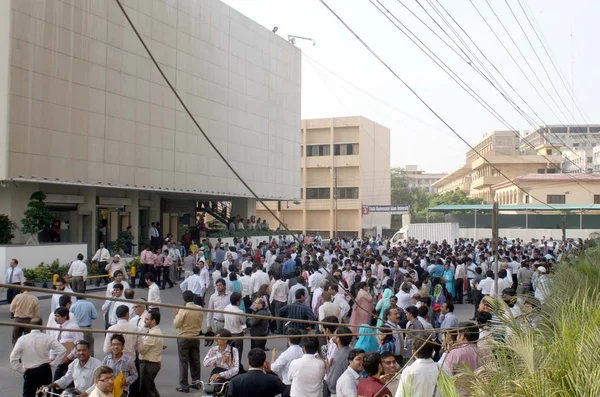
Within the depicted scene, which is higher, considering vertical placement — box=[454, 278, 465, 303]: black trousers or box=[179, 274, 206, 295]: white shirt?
box=[179, 274, 206, 295]: white shirt

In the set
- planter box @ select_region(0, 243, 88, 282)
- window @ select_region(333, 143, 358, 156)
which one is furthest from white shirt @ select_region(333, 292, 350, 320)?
window @ select_region(333, 143, 358, 156)

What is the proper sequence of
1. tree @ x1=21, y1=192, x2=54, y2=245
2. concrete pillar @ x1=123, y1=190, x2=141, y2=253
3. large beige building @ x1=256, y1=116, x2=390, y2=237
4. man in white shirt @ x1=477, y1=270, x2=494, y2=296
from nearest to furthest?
1. man in white shirt @ x1=477, y1=270, x2=494, y2=296
2. tree @ x1=21, y1=192, x2=54, y2=245
3. concrete pillar @ x1=123, y1=190, x2=141, y2=253
4. large beige building @ x1=256, y1=116, x2=390, y2=237

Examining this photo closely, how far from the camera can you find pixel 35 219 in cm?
2316

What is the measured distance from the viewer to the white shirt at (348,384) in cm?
639

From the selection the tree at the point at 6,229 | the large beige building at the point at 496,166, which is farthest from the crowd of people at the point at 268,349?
the large beige building at the point at 496,166

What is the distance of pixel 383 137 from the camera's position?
65.6 m

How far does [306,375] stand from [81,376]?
2.61 meters

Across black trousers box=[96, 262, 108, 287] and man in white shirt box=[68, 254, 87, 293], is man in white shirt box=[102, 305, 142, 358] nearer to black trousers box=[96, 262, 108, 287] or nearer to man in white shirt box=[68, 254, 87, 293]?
man in white shirt box=[68, 254, 87, 293]

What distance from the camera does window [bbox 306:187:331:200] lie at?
61656 millimetres

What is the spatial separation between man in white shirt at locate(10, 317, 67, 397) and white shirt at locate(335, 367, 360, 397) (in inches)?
147

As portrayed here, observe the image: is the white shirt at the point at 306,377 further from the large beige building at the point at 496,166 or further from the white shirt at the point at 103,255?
the large beige building at the point at 496,166

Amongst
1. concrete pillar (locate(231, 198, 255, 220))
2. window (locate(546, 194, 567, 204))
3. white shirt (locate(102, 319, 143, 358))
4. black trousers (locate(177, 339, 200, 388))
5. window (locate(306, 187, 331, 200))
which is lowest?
black trousers (locate(177, 339, 200, 388))

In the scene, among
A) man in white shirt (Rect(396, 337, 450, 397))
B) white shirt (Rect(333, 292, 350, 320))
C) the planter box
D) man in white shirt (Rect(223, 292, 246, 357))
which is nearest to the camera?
man in white shirt (Rect(396, 337, 450, 397))

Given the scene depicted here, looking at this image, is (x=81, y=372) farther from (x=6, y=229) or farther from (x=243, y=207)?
(x=243, y=207)
